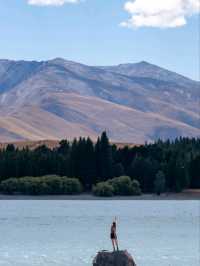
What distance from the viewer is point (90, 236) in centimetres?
9138

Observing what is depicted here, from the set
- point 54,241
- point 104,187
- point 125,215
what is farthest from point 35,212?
point 54,241

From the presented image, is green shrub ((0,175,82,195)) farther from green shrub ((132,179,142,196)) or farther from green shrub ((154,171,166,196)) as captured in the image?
green shrub ((154,171,166,196))

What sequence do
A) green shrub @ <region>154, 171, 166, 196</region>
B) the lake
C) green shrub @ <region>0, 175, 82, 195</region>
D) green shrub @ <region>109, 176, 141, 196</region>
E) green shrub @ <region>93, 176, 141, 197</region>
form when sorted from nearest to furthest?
the lake, green shrub @ <region>93, 176, 141, 197</region>, green shrub @ <region>0, 175, 82, 195</region>, green shrub @ <region>109, 176, 141, 196</region>, green shrub @ <region>154, 171, 166, 196</region>

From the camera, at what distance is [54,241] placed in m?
85.9

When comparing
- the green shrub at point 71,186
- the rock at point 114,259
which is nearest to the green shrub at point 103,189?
the green shrub at point 71,186

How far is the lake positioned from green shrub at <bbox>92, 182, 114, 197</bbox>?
1055 inches

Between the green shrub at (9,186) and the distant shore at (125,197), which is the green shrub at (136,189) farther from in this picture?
the green shrub at (9,186)

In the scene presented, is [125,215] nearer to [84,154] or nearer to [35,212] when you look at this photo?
[35,212]

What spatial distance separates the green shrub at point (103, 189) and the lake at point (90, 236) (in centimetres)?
2680

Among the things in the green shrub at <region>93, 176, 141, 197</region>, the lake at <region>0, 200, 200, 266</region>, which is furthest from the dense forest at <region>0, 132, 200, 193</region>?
the lake at <region>0, 200, 200, 266</region>

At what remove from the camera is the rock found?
47094 mm

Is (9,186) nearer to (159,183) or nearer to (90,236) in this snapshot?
(159,183)

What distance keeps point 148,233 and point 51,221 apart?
21608 mm

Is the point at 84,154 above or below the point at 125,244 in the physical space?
above
